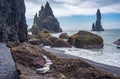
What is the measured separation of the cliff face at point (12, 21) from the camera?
51300mm

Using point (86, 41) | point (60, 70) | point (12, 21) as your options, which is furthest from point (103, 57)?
point (12, 21)

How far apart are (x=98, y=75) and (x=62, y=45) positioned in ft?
153

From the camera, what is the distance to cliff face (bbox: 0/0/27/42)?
168 ft

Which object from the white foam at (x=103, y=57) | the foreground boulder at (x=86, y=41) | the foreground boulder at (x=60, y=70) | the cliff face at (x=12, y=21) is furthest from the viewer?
the foreground boulder at (x=86, y=41)

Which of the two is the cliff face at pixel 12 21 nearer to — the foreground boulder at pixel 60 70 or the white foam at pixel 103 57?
the white foam at pixel 103 57

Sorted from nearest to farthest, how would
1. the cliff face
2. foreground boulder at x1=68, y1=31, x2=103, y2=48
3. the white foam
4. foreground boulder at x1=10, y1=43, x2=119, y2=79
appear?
foreground boulder at x1=10, y1=43, x2=119, y2=79 → the white foam → the cliff face → foreground boulder at x1=68, y1=31, x2=103, y2=48

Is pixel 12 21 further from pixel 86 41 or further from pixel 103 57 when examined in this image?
pixel 103 57

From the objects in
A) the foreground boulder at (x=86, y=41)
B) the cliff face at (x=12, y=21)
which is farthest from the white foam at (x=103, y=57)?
the foreground boulder at (x=86, y=41)

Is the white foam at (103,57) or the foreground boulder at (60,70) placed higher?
the foreground boulder at (60,70)

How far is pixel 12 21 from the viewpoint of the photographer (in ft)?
192

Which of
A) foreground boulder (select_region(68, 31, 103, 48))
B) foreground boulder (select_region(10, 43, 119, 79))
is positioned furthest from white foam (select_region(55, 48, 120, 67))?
foreground boulder (select_region(68, 31, 103, 48))

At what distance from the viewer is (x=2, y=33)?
5034 cm

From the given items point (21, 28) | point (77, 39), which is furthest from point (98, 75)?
point (77, 39)

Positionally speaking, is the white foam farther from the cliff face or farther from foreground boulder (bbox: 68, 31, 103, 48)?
foreground boulder (bbox: 68, 31, 103, 48)
